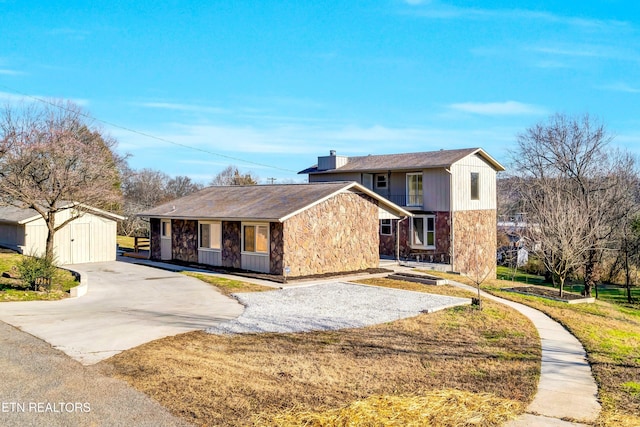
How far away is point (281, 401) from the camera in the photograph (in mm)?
7977

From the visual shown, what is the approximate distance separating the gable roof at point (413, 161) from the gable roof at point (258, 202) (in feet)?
17.4

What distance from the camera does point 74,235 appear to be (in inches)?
1133

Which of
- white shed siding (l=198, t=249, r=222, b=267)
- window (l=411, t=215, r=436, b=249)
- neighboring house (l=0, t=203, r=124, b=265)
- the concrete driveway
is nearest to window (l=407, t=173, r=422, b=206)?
window (l=411, t=215, r=436, b=249)

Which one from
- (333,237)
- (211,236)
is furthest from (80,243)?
(333,237)

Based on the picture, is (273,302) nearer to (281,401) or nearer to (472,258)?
(281,401)

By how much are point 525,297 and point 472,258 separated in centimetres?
1212

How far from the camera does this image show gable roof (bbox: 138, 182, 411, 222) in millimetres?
22422

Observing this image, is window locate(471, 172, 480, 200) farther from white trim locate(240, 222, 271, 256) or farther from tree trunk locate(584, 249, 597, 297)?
white trim locate(240, 222, 271, 256)

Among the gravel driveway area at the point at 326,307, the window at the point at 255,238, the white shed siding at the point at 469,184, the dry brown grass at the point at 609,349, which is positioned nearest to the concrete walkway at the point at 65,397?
the gravel driveway area at the point at 326,307

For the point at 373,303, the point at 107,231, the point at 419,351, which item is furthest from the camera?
the point at 107,231

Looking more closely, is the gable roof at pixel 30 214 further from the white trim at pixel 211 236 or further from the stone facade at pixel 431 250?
the stone facade at pixel 431 250

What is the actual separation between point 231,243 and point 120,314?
9573 mm

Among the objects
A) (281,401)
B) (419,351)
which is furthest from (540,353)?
(281,401)

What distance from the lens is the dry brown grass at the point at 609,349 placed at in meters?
8.16
